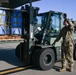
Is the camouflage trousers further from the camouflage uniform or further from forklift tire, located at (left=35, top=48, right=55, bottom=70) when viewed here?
forklift tire, located at (left=35, top=48, right=55, bottom=70)

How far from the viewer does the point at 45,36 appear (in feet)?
27.0

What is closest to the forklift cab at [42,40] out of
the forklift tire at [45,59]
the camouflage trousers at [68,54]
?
the forklift tire at [45,59]

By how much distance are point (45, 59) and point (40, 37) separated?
39.7 inches

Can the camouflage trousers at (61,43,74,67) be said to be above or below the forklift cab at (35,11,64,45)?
below

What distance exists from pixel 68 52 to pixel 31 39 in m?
1.58

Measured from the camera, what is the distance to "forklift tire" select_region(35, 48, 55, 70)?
7594mm

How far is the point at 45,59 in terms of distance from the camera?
310 inches

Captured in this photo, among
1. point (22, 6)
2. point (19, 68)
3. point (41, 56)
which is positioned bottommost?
point (19, 68)

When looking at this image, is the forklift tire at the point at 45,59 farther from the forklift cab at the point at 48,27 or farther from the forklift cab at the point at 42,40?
the forklift cab at the point at 48,27

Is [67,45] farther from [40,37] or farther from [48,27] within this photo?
[40,37]

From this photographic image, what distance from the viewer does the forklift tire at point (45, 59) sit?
7594 mm

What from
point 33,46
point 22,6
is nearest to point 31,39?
point 33,46

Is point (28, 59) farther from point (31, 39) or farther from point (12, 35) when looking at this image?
point (12, 35)

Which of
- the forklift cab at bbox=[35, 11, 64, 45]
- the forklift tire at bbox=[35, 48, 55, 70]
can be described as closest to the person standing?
the forklift tire at bbox=[35, 48, 55, 70]
